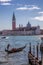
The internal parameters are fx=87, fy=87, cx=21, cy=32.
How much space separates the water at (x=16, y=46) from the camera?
4.40 ft

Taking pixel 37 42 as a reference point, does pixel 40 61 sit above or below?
below

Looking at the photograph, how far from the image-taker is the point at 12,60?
1351 millimetres

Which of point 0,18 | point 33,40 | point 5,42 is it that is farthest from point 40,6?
point 5,42

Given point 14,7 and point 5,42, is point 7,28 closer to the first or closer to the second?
point 5,42

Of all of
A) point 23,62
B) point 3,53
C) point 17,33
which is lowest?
point 23,62

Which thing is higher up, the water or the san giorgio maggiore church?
the san giorgio maggiore church

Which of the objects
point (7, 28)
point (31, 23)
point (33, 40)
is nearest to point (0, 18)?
point (7, 28)

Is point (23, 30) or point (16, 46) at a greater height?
point (23, 30)

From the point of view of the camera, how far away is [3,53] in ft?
4.47

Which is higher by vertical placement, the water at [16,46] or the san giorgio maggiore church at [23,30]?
the san giorgio maggiore church at [23,30]

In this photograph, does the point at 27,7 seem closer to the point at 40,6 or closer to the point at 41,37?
the point at 40,6

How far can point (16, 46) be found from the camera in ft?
4.46

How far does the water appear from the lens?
4.40 feet

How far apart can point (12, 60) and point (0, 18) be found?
0.68 m
